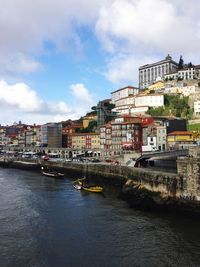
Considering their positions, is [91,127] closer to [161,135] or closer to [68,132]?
[68,132]

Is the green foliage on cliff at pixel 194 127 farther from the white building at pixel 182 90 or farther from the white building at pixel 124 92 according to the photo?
the white building at pixel 124 92

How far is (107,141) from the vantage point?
10906 centimetres

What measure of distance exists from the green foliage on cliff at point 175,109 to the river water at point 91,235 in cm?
8905

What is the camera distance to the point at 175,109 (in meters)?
134

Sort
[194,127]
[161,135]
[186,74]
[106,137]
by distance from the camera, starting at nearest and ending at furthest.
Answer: [161,135], [106,137], [194,127], [186,74]

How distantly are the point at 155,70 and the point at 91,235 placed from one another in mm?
159777

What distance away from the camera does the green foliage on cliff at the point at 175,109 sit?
130m

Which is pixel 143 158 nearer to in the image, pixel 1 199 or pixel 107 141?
pixel 1 199

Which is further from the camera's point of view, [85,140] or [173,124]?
[85,140]

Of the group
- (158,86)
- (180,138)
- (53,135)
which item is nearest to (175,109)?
(158,86)

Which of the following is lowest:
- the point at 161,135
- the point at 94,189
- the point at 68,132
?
the point at 94,189

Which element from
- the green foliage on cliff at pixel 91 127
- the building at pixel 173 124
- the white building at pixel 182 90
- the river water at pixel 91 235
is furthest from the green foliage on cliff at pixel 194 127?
the river water at pixel 91 235

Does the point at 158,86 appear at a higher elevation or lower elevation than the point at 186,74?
lower

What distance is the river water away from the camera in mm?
25422
